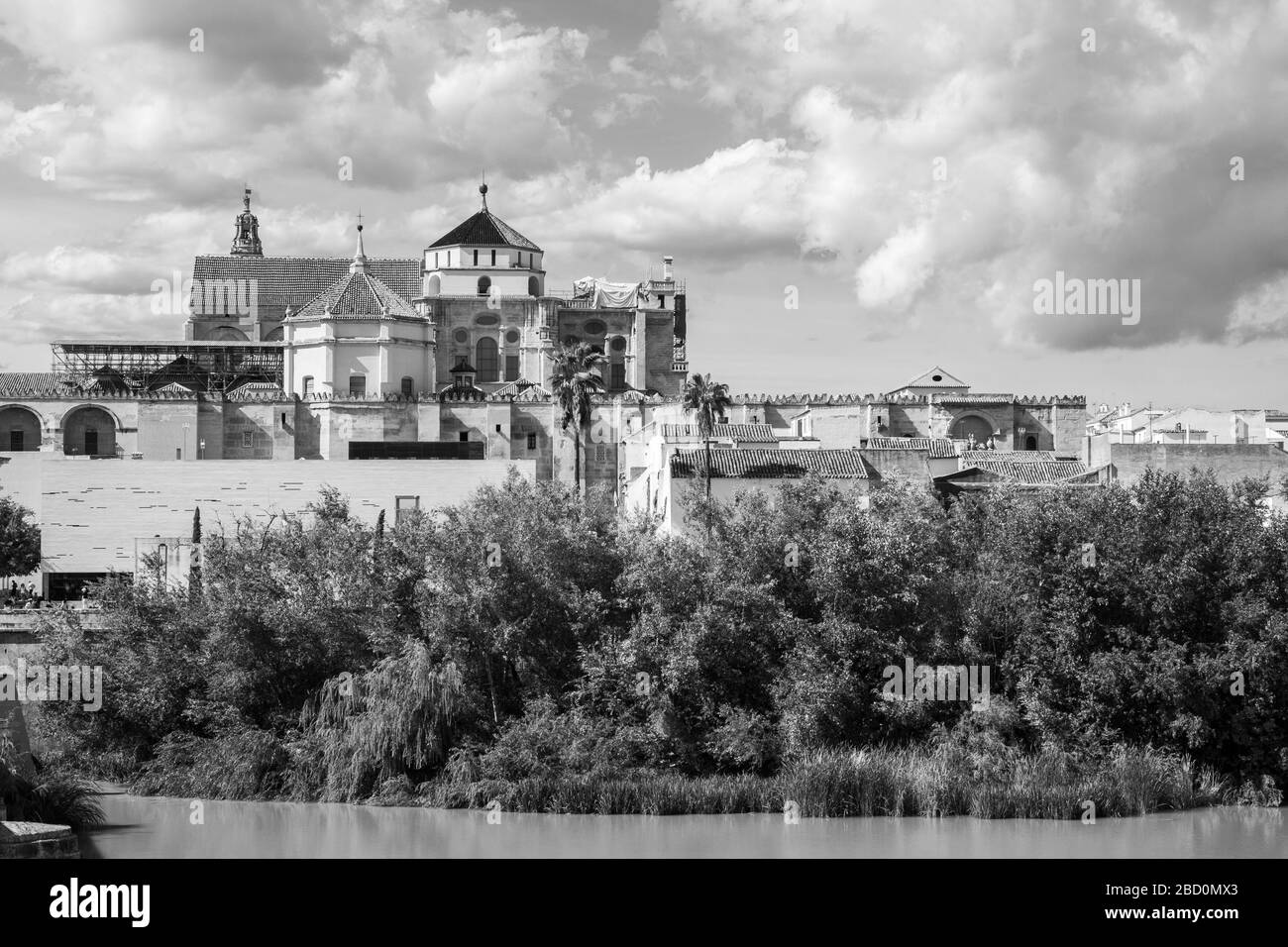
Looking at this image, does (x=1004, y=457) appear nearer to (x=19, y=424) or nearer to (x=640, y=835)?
(x=640, y=835)

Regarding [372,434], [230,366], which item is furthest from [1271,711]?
[230,366]

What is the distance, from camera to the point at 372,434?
62812 millimetres

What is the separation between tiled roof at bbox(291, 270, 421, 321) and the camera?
65.9 meters

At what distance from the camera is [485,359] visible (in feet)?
238

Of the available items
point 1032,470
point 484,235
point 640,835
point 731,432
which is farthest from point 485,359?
point 640,835

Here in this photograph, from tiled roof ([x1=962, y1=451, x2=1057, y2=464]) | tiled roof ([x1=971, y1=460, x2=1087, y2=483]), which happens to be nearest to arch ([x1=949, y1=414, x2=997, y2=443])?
tiled roof ([x1=962, y1=451, x2=1057, y2=464])

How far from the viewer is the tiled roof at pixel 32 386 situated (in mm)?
63406

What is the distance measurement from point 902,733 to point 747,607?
3200mm

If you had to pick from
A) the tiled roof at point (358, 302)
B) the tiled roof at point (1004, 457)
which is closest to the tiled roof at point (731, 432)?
the tiled roof at point (1004, 457)

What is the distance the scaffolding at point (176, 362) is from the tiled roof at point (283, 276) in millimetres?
4756

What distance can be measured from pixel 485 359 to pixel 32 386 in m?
17.3

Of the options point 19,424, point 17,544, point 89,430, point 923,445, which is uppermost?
point 19,424

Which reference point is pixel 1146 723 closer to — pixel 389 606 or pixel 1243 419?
pixel 389 606

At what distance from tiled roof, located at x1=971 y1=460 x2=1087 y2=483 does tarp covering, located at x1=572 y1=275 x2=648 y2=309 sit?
30690 mm
